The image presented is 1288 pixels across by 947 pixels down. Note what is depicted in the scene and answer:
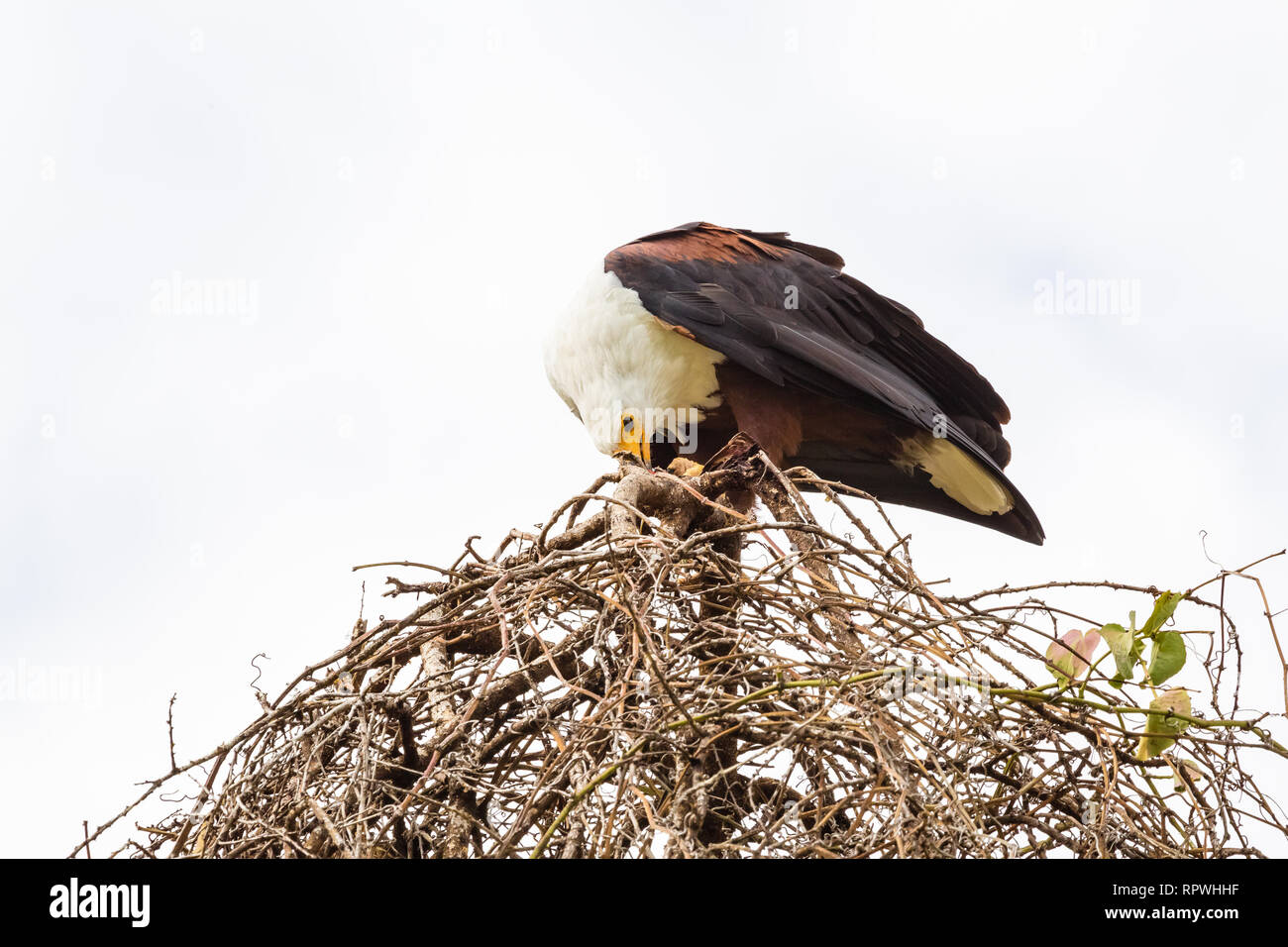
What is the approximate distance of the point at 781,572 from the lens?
2271 mm

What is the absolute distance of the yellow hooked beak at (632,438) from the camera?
406 centimetres

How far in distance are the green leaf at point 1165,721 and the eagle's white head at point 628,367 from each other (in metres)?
2.12

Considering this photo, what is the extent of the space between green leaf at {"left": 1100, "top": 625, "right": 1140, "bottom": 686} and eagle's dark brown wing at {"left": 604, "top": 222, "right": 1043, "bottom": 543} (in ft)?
5.97

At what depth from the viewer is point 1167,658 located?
222 cm

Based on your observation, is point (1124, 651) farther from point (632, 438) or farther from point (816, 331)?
point (816, 331)

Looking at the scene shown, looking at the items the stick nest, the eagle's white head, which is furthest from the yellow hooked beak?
the stick nest

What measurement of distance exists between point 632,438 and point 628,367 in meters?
0.25

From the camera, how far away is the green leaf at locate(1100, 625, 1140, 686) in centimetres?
223

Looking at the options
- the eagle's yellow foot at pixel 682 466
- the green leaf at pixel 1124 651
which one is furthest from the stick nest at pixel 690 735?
the eagle's yellow foot at pixel 682 466

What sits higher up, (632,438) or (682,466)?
(632,438)

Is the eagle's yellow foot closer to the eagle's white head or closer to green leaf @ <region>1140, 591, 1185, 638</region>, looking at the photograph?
the eagle's white head

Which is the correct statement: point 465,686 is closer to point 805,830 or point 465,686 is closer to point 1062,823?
point 805,830

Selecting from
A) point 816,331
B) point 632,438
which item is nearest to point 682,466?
point 632,438

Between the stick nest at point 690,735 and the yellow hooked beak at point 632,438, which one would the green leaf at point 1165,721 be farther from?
the yellow hooked beak at point 632,438
